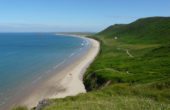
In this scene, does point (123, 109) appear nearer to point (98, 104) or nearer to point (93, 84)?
point (98, 104)

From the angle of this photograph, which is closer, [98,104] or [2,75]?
[98,104]

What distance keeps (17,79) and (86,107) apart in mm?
53376

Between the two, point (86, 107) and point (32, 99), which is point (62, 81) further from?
point (86, 107)

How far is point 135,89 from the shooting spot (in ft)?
120

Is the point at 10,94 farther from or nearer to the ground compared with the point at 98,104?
nearer to the ground

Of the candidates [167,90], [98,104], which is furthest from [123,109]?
[167,90]

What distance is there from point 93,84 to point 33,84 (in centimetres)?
1520

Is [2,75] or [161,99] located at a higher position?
[161,99]

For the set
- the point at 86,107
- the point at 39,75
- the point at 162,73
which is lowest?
the point at 39,75

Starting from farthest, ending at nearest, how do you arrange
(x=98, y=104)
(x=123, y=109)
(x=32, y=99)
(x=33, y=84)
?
1. (x=33, y=84)
2. (x=32, y=99)
3. (x=98, y=104)
4. (x=123, y=109)

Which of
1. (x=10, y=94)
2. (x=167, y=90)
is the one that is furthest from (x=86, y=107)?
(x=10, y=94)

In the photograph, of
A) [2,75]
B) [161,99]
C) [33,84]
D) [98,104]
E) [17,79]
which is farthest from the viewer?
[2,75]

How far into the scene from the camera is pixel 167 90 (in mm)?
34875

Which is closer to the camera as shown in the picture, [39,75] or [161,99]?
[161,99]
